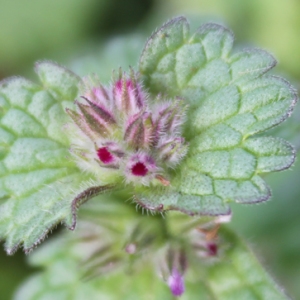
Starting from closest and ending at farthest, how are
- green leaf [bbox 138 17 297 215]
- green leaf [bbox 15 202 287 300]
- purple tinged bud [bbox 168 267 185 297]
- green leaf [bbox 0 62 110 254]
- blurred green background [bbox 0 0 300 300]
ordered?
green leaf [bbox 138 17 297 215] → green leaf [bbox 0 62 110 254] → purple tinged bud [bbox 168 267 185 297] → green leaf [bbox 15 202 287 300] → blurred green background [bbox 0 0 300 300]

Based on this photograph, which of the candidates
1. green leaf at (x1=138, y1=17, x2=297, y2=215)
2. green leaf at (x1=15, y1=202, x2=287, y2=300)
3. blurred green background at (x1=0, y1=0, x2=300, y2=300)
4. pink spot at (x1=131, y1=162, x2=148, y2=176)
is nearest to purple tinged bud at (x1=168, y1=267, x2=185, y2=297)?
green leaf at (x1=15, y1=202, x2=287, y2=300)

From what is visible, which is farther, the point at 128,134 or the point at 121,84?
the point at 121,84

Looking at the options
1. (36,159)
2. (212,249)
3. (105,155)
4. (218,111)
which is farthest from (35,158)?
(212,249)

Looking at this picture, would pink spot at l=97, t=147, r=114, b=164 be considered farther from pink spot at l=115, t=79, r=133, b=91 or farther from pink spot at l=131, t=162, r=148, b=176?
pink spot at l=115, t=79, r=133, b=91

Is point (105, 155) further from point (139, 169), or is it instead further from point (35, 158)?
point (35, 158)

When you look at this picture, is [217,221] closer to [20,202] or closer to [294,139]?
[294,139]

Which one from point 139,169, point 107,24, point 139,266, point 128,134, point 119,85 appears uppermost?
point 119,85

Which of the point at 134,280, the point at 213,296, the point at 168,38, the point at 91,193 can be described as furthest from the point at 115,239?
the point at 168,38
